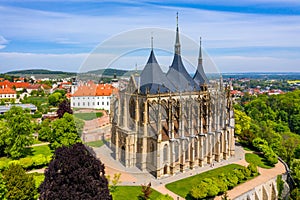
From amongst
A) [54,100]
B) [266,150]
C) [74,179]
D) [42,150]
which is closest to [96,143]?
[42,150]

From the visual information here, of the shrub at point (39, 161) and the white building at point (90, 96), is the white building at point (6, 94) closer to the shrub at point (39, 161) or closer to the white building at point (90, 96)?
the shrub at point (39, 161)

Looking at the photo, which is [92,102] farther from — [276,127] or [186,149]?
[276,127]

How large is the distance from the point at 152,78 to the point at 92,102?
8.04 meters

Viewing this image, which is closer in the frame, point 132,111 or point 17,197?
point 17,197

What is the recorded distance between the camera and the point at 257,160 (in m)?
38.8

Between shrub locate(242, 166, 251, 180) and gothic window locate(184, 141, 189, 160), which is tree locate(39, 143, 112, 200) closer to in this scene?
gothic window locate(184, 141, 189, 160)

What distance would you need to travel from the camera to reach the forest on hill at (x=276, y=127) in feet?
141

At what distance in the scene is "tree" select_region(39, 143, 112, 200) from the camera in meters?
20.0

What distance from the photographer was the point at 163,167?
3155 centimetres

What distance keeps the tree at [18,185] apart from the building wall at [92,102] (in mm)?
9629

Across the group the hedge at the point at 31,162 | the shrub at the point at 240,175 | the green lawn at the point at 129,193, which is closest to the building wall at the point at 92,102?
the hedge at the point at 31,162

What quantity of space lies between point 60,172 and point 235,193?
1862 centimetres

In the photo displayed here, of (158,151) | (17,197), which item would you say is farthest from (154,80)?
(17,197)

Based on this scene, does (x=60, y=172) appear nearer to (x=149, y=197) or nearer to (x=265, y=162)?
(x=149, y=197)
